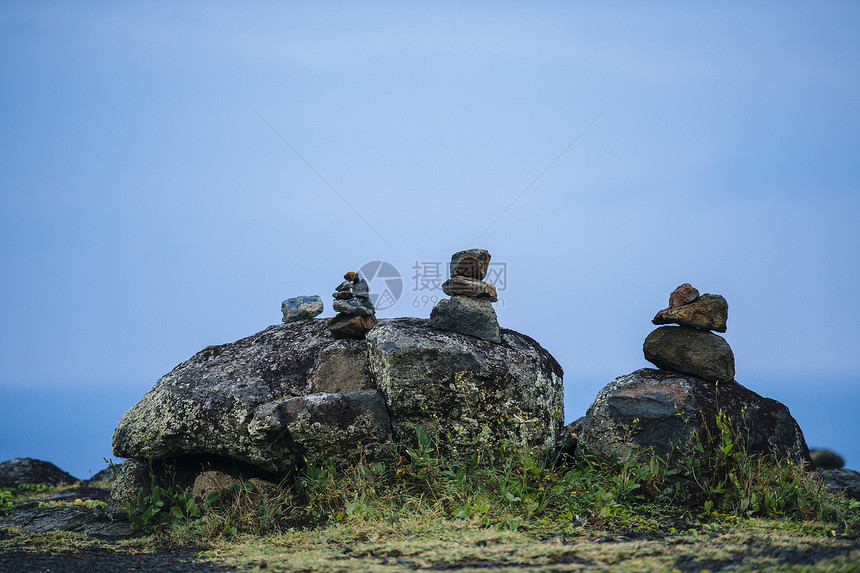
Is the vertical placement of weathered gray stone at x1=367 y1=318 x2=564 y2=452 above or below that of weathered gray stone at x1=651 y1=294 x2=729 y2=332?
below

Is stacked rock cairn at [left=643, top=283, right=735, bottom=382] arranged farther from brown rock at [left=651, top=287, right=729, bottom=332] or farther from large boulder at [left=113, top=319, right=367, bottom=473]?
large boulder at [left=113, top=319, right=367, bottom=473]

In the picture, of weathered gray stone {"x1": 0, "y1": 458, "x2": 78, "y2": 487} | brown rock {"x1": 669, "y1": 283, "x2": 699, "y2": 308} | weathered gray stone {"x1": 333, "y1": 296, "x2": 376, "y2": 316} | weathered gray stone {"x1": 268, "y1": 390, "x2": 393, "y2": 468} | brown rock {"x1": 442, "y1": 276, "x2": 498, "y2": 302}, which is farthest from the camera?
weathered gray stone {"x1": 0, "y1": 458, "x2": 78, "y2": 487}

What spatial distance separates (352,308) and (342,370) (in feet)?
3.19

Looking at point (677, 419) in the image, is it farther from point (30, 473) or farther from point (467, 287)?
point (30, 473)

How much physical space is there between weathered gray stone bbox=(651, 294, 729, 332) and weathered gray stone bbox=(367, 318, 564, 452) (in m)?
2.18

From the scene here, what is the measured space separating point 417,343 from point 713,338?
4.46m

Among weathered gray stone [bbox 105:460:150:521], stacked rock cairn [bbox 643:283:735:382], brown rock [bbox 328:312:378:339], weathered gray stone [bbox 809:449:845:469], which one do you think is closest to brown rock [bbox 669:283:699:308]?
stacked rock cairn [bbox 643:283:735:382]

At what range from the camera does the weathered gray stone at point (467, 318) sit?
10555mm

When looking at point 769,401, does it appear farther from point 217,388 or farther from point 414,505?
point 217,388

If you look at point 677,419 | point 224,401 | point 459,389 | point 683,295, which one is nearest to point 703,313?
point 683,295

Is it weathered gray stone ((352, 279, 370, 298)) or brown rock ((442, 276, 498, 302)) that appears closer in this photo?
brown rock ((442, 276, 498, 302))

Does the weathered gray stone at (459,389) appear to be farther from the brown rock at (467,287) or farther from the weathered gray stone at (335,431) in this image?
the brown rock at (467,287)

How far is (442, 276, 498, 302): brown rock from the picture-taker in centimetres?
1059

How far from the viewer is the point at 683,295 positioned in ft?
34.5
